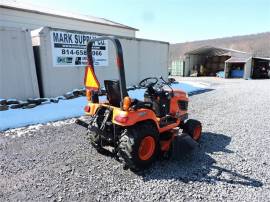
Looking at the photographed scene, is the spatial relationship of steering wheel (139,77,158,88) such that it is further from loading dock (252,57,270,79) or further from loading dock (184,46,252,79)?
loading dock (252,57,270,79)

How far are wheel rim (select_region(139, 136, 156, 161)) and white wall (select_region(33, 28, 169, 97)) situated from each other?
19.0 feet

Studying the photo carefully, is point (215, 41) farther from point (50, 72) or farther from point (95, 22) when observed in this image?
point (50, 72)

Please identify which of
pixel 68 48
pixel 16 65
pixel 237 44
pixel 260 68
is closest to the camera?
pixel 16 65

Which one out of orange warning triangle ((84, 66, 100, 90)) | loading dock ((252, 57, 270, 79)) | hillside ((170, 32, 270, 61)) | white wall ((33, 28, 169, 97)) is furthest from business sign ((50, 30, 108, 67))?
hillside ((170, 32, 270, 61))

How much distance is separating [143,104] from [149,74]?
380 inches

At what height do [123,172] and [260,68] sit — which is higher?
[260,68]

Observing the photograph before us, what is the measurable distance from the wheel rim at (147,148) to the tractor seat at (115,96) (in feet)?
1.62

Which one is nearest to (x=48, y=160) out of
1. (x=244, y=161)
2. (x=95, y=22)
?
(x=244, y=161)

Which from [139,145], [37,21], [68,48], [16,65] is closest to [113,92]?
[139,145]

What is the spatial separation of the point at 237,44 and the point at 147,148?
2646 inches

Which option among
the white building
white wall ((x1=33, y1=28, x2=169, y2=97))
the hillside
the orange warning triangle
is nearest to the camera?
the orange warning triangle

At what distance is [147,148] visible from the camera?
10.7ft

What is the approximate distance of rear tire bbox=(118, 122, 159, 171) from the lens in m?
2.97

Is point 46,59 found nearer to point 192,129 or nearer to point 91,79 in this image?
point 91,79
